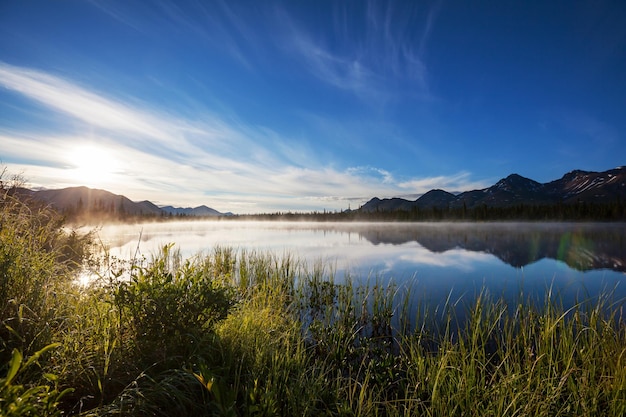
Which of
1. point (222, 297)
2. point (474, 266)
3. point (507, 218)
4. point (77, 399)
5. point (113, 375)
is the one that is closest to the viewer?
point (77, 399)

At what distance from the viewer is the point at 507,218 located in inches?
5285

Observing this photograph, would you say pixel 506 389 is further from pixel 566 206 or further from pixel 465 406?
pixel 566 206

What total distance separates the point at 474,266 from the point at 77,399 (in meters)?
24.9

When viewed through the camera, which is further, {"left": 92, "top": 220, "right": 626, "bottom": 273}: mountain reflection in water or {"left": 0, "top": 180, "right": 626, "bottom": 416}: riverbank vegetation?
{"left": 92, "top": 220, "right": 626, "bottom": 273}: mountain reflection in water

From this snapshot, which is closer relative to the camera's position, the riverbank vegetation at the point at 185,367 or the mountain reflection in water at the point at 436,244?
the riverbank vegetation at the point at 185,367

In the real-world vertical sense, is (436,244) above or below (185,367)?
below

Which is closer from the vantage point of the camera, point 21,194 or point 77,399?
point 77,399

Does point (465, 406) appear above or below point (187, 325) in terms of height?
below

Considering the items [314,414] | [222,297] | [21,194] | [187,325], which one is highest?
[21,194]

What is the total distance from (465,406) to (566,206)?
157 m

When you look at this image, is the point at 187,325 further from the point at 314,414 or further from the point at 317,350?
the point at 317,350

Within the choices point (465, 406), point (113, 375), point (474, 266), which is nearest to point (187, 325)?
point (113, 375)

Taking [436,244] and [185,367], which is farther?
[436,244]

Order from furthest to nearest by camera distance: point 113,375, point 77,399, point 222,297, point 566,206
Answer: point 566,206, point 222,297, point 113,375, point 77,399
